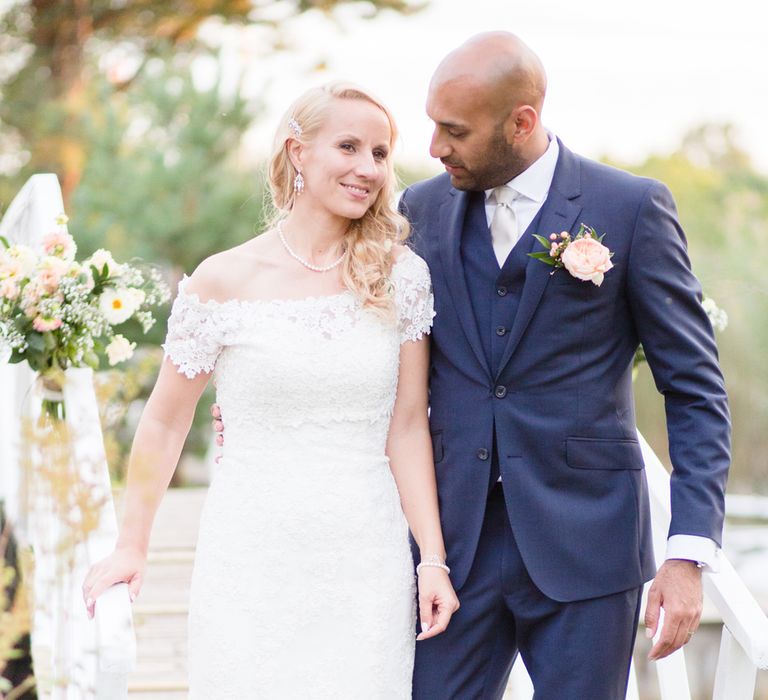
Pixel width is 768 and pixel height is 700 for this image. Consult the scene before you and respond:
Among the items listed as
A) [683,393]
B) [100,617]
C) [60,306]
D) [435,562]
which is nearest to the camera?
[100,617]

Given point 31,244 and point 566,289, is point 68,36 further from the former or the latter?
point 566,289

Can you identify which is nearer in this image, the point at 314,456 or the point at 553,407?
the point at 553,407

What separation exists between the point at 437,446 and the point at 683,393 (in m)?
0.55

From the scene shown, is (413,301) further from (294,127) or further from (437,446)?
(294,127)

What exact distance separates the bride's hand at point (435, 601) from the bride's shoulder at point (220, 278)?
76 centimetres

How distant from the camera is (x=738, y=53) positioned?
18.9 meters

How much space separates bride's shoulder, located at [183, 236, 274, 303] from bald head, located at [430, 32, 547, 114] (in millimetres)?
596

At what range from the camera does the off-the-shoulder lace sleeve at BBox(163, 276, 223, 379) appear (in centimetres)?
274

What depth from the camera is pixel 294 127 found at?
9.25ft

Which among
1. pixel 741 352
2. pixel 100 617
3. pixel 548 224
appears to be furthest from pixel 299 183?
pixel 741 352

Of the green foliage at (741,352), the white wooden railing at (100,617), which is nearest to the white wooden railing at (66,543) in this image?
the white wooden railing at (100,617)

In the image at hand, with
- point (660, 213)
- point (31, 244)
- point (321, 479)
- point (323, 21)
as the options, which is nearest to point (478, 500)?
point (321, 479)

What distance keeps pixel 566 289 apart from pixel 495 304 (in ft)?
0.50

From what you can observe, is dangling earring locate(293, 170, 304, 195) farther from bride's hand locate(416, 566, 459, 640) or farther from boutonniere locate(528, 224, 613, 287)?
bride's hand locate(416, 566, 459, 640)
